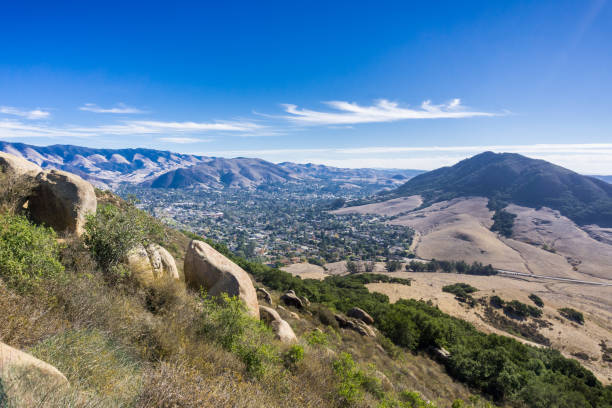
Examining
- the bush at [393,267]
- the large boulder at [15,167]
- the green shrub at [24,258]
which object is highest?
the large boulder at [15,167]

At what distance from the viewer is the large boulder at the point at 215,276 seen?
1070 cm

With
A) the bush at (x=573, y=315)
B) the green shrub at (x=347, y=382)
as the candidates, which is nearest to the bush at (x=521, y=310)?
the bush at (x=573, y=315)

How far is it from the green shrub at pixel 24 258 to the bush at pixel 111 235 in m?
1.82

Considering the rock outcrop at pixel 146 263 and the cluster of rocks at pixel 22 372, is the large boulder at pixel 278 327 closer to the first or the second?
the rock outcrop at pixel 146 263

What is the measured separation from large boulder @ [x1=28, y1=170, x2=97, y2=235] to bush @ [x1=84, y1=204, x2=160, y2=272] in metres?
2.10

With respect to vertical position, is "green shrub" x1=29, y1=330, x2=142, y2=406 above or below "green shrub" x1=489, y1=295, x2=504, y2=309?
above

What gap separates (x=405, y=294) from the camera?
47.1m

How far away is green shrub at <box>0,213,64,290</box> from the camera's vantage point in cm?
522

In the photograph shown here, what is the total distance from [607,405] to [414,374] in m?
14.3

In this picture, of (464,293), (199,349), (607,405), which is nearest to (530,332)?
(464,293)

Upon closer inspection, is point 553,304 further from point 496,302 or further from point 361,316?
point 361,316

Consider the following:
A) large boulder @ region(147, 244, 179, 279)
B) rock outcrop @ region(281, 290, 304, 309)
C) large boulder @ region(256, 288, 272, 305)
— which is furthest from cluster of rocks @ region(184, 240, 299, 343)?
rock outcrop @ region(281, 290, 304, 309)

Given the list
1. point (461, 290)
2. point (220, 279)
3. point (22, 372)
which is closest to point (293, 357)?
point (220, 279)

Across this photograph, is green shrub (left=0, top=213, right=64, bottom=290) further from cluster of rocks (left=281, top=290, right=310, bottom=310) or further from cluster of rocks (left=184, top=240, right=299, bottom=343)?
cluster of rocks (left=281, top=290, right=310, bottom=310)
